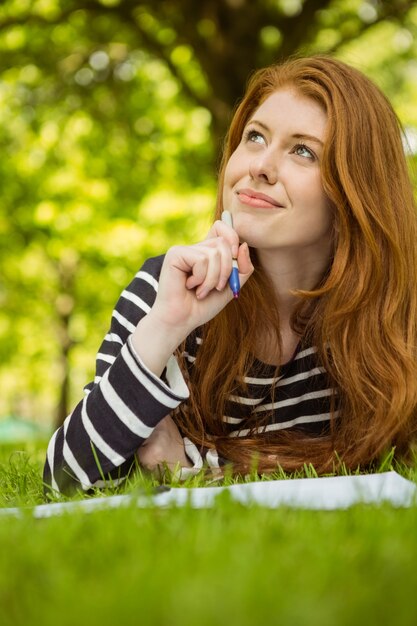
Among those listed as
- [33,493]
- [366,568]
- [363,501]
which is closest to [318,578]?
[366,568]

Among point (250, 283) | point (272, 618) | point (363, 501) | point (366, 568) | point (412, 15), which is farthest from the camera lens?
point (412, 15)

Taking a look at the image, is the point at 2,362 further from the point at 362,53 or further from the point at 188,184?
the point at 362,53

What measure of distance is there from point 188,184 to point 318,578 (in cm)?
1034

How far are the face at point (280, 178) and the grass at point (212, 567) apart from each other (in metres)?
1.47

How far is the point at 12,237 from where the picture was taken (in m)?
13.4

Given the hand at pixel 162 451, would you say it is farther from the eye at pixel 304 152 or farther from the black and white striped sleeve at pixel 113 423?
the eye at pixel 304 152

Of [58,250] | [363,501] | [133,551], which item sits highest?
[58,250]

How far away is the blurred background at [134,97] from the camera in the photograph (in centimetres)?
952

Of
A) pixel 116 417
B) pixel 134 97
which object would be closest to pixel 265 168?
pixel 116 417

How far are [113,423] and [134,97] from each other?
9090 millimetres

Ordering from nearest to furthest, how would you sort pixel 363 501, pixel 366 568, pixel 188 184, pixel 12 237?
pixel 366 568
pixel 363 501
pixel 188 184
pixel 12 237

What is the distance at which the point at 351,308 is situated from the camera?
3318 mm

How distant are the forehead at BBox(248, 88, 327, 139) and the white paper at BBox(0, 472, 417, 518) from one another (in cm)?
151

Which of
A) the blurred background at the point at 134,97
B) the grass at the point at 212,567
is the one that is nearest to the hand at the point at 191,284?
the grass at the point at 212,567
